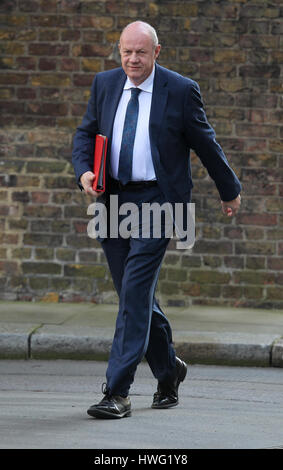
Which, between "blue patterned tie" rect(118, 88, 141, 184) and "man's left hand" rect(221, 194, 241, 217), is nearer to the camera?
"blue patterned tie" rect(118, 88, 141, 184)

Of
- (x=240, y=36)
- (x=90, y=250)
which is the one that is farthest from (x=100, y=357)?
(x=240, y=36)

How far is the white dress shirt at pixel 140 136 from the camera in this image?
5109mm

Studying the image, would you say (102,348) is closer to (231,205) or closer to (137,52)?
(231,205)

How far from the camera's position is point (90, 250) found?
9.27 m

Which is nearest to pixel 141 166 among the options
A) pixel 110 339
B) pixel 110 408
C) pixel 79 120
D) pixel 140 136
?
pixel 140 136

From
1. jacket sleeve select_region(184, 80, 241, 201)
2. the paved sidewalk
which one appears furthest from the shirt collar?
the paved sidewalk

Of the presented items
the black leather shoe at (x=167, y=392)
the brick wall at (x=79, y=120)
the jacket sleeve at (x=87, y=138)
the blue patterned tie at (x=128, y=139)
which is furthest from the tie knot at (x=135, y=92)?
the brick wall at (x=79, y=120)

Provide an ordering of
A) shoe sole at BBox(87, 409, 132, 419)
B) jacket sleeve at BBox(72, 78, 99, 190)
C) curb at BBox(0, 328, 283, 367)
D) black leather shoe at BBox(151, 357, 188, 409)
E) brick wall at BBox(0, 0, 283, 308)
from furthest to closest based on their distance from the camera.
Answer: brick wall at BBox(0, 0, 283, 308) → curb at BBox(0, 328, 283, 367) → black leather shoe at BBox(151, 357, 188, 409) → jacket sleeve at BBox(72, 78, 99, 190) → shoe sole at BBox(87, 409, 132, 419)

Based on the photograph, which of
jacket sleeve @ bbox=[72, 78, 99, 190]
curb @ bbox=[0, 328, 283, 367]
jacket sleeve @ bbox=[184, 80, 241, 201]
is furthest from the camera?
curb @ bbox=[0, 328, 283, 367]

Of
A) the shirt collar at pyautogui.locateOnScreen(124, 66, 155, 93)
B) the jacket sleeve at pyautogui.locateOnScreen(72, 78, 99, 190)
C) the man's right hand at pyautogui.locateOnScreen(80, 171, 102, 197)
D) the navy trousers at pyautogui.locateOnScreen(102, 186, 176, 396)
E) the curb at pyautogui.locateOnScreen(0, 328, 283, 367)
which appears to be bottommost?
the curb at pyautogui.locateOnScreen(0, 328, 283, 367)

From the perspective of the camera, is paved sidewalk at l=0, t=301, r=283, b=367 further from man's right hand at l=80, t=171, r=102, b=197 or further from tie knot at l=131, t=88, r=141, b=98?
tie knot at l=131, t=88, r=141, b=98

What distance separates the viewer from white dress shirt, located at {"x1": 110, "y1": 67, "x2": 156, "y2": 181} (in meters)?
5.11
